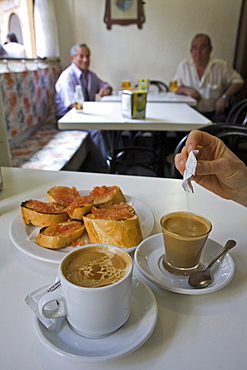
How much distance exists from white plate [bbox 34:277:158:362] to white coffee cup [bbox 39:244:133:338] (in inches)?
0.5

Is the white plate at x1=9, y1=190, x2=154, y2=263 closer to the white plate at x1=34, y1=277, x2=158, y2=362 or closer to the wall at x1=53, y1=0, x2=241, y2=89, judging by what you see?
the white plate at x1=34, y1=277, x2=158, y2=362

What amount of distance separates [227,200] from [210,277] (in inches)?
16.4

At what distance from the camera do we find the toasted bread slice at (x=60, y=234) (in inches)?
26.8

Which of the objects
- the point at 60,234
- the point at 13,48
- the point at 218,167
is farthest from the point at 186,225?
the point at 13,48

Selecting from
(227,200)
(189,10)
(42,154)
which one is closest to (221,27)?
(189,10)

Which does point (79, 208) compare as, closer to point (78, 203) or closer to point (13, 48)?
point (78, 203)

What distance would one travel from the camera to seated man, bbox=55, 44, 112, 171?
11.4 ft

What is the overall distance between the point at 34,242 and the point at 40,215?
8 centimetres

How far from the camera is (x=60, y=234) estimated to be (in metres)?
0.70

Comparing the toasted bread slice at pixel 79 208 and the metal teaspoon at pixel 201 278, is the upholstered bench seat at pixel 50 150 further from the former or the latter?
the metal teaspoon at pixel 201 278

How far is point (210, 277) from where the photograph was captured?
593 mm

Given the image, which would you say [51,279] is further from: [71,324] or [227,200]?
[227,200]

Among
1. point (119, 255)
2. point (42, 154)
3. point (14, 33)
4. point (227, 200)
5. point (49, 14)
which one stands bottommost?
point (42, 154)

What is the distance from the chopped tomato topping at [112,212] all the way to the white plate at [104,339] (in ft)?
0.90
